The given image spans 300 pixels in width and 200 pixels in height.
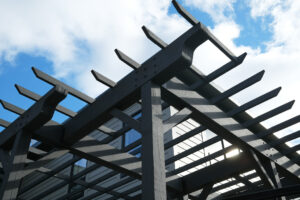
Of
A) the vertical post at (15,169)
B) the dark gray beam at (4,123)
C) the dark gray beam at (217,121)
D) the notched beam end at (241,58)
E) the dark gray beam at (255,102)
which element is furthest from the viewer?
the dark gray beam at (4,123)

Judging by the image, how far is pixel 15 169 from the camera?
460cm

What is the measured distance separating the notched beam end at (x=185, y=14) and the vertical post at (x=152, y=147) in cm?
89

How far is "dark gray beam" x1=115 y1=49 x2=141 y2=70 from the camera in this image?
4.10m

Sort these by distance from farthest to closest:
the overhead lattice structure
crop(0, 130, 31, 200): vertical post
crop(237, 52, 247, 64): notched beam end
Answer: crop(0, 130, 31, 200): vertical post < crop(237, 52, 247, 64): notched beam end < the overhead lattice structure

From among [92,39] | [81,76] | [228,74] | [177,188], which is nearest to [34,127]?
[81,76]

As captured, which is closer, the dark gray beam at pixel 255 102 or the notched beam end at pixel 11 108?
the dark gray beam at pixel 255 102

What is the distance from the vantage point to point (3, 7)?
6242 millimetres

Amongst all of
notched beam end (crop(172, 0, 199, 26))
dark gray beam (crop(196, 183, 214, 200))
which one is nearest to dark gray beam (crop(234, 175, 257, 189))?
dark gray beam (crop(196, 183, 214, 200))

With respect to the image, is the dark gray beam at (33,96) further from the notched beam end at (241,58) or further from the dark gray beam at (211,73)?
the notched beam end at (241,58)

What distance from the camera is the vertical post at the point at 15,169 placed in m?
4.44

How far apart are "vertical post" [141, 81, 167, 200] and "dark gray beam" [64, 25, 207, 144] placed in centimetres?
19

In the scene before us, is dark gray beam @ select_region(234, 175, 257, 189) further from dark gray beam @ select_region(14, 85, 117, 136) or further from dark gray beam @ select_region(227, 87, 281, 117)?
dark gray beam @ select_region(14, 85, 117, 136)

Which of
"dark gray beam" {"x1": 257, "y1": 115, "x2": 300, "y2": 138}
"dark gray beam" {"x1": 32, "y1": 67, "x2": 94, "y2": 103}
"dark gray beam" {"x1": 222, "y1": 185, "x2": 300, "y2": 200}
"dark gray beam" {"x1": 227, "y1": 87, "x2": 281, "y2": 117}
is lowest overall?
"dark gray beam" {"x1": 222, "y1": 185, "x2": 300, "y2": 200}

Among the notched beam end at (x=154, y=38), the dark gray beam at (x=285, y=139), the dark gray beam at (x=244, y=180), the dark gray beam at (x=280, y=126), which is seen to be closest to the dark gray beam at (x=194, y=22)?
the notched beam end at (x=154, y=38)
